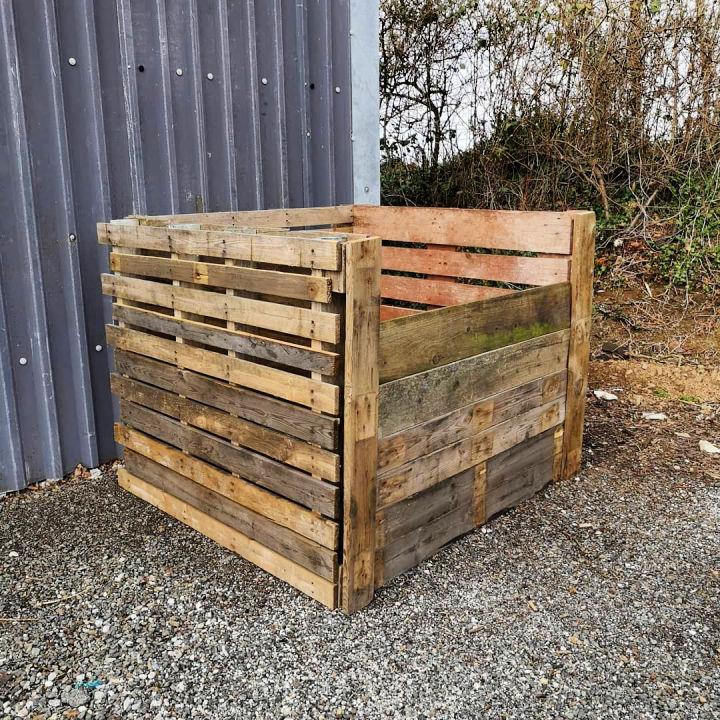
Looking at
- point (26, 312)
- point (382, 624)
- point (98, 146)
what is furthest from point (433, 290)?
point (26, 312)

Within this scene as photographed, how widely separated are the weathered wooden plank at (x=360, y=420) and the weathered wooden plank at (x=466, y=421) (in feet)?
0.45

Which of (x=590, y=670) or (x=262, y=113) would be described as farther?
(x=262, y=113)

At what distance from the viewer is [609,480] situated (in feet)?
14.5

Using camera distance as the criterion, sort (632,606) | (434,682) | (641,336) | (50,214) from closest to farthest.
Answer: (434,682)
(632,606)
(50,214)
(641,336)

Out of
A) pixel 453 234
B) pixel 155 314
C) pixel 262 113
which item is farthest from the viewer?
pixel 262 113

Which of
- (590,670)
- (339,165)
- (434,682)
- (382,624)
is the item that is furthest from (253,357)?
(339,165)

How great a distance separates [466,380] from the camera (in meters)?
3.46

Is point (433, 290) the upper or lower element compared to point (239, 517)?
upper

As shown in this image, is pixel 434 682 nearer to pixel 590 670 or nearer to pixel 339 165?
pixel 590 670

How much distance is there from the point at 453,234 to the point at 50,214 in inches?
89.0

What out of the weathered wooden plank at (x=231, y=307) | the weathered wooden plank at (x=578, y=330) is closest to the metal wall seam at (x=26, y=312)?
the weathered wooden plank at (x=231, y=307)

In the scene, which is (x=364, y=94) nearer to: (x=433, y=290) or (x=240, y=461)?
(x=433, y=290)

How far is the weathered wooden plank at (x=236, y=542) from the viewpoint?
3.11 m

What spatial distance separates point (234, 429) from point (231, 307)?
55 cm
